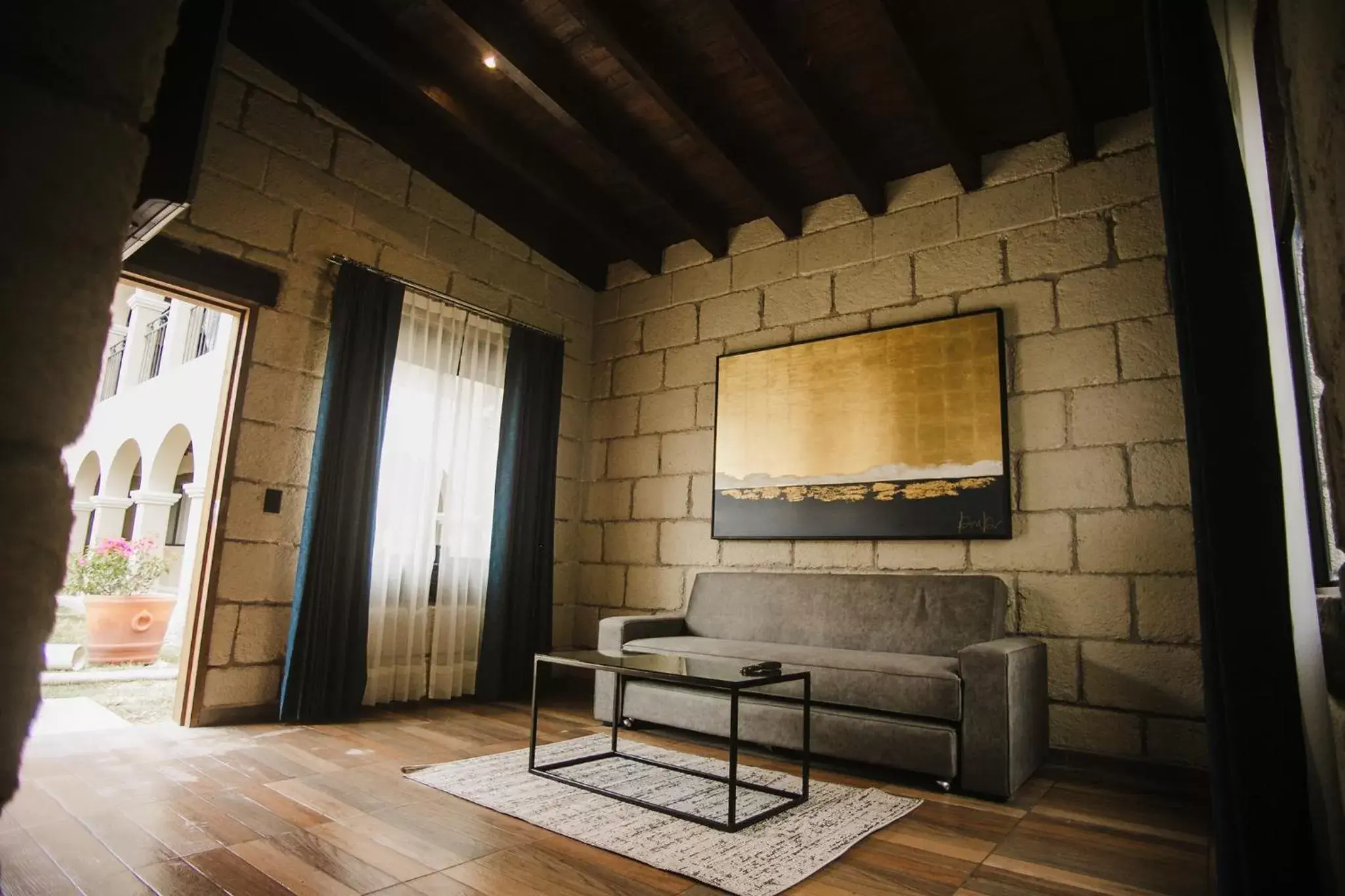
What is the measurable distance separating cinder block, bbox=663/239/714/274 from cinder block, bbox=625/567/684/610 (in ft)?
6.75

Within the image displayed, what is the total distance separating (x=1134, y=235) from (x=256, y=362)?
424 cm

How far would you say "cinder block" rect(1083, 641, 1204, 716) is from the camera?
290cm

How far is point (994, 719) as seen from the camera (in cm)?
258

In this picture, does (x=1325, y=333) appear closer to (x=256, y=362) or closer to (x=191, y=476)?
(x=256, y=362)

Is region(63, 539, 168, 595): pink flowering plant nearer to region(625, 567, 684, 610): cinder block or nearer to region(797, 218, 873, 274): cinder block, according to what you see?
region(625, 567, 684, 610): cinder block

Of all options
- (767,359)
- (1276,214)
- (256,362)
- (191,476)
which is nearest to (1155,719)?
(1276,214)

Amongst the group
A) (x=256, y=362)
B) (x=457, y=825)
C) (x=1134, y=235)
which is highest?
(x=1134, y=235)

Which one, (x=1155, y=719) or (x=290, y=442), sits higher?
(x=290, y=442)

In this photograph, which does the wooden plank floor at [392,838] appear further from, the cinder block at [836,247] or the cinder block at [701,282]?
the cinder block at [701,282]

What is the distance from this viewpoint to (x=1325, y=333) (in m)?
0.80

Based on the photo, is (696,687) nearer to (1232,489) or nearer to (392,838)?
(392,838)

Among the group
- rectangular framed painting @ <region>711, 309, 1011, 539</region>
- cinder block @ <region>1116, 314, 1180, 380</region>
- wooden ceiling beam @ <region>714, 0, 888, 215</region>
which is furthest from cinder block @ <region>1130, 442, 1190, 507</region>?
wooden ceiling beam @ <region>714, 0, 888, 215</region>

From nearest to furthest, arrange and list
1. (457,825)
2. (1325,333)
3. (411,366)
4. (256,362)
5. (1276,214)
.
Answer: (1325,333) → (1276,214) → (457,825) → (256,362) → (411,366)

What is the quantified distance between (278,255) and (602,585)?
2.78 metres
